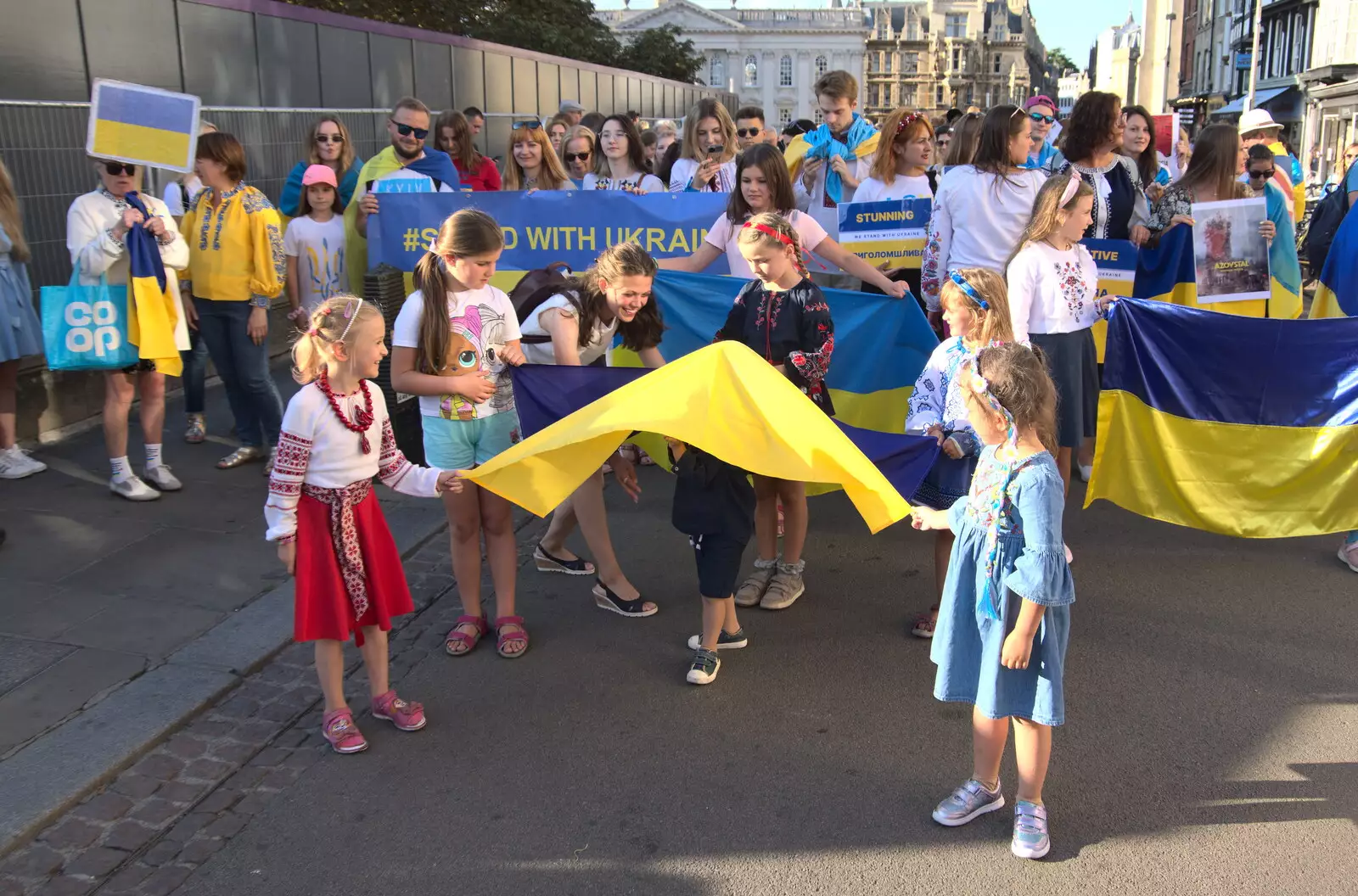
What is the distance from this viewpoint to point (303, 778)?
392cm

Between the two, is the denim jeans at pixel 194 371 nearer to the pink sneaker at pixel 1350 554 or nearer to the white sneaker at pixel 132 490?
the white sneaker at pixel 132 490

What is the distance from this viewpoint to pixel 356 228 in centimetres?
753

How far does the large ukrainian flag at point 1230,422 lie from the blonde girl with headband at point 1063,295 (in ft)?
0.45

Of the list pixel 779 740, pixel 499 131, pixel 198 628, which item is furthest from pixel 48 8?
pixel 499 131

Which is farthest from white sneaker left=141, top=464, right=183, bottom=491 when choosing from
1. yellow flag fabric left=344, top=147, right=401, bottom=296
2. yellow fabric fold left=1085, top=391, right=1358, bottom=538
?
yellow fabric fold left=1085, top=391, right=1358, bottom=538

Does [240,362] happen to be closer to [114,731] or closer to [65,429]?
[65,429]

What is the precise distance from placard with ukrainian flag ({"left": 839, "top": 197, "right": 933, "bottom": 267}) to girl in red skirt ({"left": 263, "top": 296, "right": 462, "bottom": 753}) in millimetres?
4067

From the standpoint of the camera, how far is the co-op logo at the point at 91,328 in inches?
248

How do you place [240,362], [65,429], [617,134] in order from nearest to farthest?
[240,362] → [65,429] → [617,134]

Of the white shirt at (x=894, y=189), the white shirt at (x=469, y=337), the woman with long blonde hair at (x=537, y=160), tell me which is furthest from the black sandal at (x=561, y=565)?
the woman with long blonde hair at (x=537, y=160)

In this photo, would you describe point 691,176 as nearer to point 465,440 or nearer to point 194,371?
point 194,371

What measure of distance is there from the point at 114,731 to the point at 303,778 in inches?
30.4

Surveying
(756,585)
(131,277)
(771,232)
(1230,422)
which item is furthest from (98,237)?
(1230,422)

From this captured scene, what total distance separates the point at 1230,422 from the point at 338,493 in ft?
14.2
